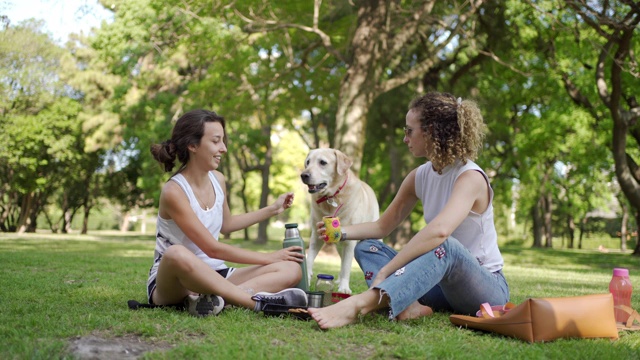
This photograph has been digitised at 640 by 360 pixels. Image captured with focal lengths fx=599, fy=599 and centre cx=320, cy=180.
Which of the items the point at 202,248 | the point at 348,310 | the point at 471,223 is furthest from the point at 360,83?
the point at 348,310

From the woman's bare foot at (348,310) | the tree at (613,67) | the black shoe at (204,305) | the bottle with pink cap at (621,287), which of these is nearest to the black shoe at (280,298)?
the black shoe at (204,305)

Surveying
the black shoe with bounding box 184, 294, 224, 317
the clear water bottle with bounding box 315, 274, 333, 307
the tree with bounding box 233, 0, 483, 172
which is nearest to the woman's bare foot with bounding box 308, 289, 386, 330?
the black shoe with bounding box 184, 294, 224, 317

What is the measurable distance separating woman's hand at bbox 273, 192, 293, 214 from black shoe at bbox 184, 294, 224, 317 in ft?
3.46

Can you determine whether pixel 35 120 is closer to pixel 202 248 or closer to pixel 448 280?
pixel 202 248

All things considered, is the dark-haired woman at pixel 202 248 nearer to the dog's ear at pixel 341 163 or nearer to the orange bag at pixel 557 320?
the orange bag at pixel 557 320

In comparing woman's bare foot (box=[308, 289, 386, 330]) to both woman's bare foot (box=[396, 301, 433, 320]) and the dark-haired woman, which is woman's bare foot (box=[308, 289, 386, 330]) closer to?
woman's bare foot (box=[396, 301, 433, 320])

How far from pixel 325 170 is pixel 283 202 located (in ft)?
6.53

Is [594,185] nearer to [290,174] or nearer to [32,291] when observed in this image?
[290,174]

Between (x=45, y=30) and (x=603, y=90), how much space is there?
1001 inches

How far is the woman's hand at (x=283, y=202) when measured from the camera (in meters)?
5.09

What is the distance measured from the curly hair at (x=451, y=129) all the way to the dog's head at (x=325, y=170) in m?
2.79

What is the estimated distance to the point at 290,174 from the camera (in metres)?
36.5

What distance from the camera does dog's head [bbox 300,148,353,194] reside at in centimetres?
698

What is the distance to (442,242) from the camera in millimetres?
3941
